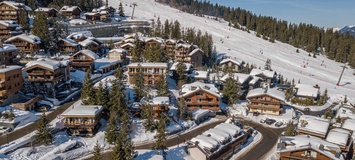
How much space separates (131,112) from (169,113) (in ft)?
21.2

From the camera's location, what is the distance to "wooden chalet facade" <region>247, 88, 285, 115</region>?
57.4 m

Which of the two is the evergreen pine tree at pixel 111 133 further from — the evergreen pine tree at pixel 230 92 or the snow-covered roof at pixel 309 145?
the evergreen pine tree at pixel 230 92

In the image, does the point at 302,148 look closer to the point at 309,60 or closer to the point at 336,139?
the point at 336,139

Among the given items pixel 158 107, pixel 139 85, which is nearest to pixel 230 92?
pixel 158 107

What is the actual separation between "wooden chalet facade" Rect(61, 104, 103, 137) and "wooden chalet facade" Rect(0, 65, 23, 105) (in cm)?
1230

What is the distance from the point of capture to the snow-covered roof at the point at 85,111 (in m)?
41.7

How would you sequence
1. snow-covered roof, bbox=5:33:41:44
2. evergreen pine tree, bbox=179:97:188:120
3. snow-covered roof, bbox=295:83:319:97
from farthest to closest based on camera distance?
snow-covered roof, bbox=5:33:41:44 → snow-covered roof, bbox=295:83:319:97 → evergreen pine tree, bbox=179:97:188:120

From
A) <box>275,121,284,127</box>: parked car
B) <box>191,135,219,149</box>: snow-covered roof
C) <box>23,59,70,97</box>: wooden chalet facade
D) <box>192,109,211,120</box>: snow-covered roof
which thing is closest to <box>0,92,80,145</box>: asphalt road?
<box>23,59,70,97</box>: wooden chalet facade

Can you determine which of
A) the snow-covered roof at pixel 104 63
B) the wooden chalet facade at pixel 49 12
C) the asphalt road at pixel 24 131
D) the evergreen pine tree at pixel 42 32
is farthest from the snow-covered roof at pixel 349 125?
the wooden chalet facade at pixel 49 12

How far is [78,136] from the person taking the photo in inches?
1663

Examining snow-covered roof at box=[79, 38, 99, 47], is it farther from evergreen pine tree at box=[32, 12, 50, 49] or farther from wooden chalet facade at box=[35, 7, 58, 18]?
wooden chalet facade at box=[35, 7, 58, 18]

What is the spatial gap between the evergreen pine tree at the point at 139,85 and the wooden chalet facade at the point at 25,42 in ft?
89.5

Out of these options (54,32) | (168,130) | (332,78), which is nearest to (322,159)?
(168,130)

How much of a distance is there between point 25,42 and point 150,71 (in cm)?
3099
